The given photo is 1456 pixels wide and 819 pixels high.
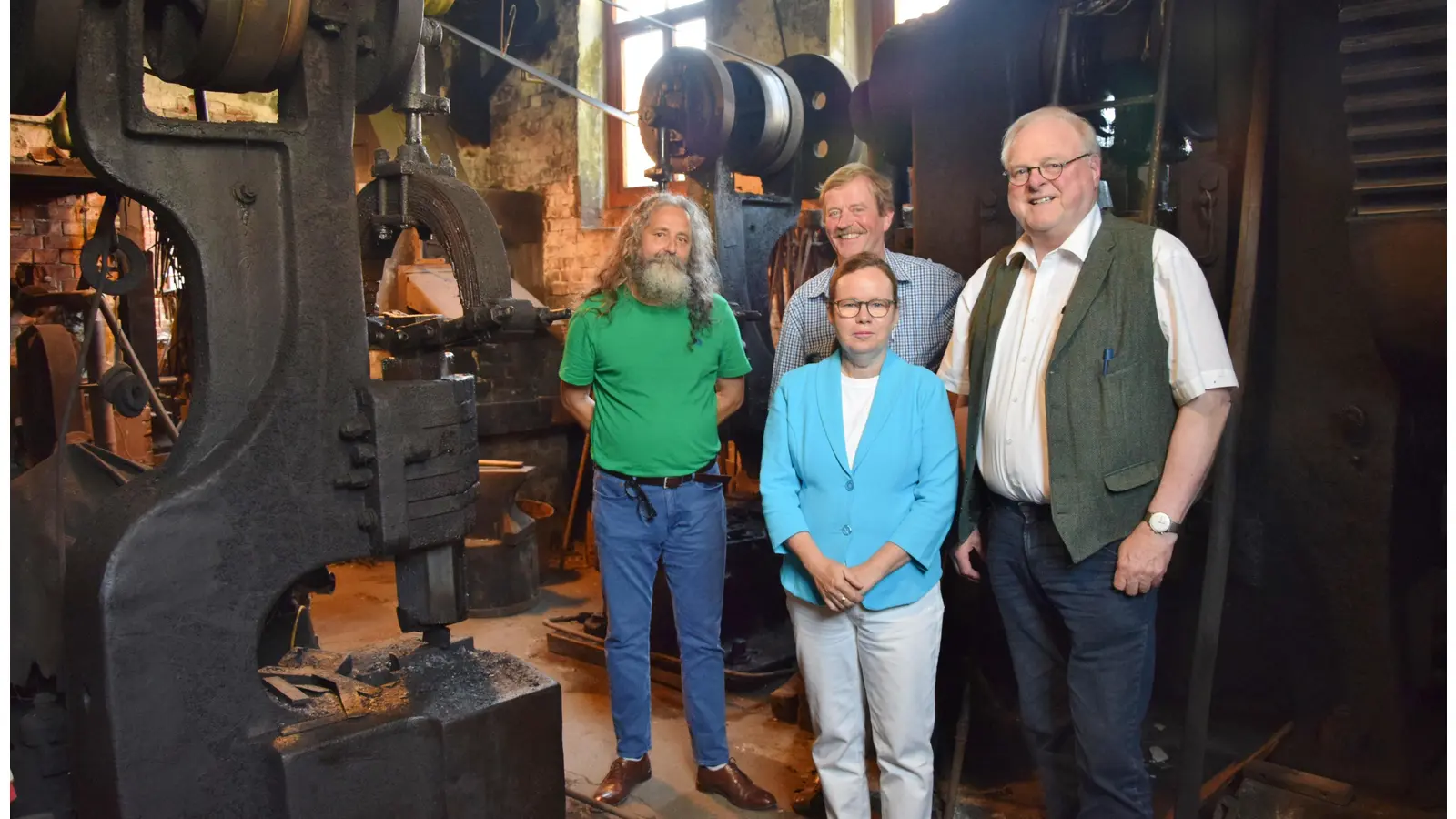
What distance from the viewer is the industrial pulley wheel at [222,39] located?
6.34 ft

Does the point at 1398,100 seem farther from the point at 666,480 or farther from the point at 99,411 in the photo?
the point at 99,411

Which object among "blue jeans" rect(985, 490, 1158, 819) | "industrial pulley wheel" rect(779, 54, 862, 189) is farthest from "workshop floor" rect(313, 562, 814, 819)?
"industrial pulley wheel" rect(779, 54, 862, 189)

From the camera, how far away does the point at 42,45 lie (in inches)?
70.9

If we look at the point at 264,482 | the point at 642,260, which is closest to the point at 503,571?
the point at 642,260

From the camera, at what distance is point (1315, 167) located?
Answer: 105 inches

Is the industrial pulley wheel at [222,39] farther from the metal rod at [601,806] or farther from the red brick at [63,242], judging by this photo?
the red brick at [63,242]

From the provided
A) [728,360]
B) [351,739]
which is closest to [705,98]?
[728,360]

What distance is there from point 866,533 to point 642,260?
44.7 inches

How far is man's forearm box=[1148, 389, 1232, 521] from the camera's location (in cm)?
219

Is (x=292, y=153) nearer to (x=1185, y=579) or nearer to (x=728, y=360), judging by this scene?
(x=728, y=360)

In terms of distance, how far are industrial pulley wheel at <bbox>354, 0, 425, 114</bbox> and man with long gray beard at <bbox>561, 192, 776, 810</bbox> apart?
981 mm

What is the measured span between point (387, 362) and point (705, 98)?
291 centimetres

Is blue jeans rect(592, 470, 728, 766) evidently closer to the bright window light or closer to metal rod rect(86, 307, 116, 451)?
metal rod rect(86, 307, 116, 451)

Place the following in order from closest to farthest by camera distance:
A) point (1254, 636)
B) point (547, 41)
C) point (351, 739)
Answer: point (351, 739), point (1254, 636), point (547, 41)
